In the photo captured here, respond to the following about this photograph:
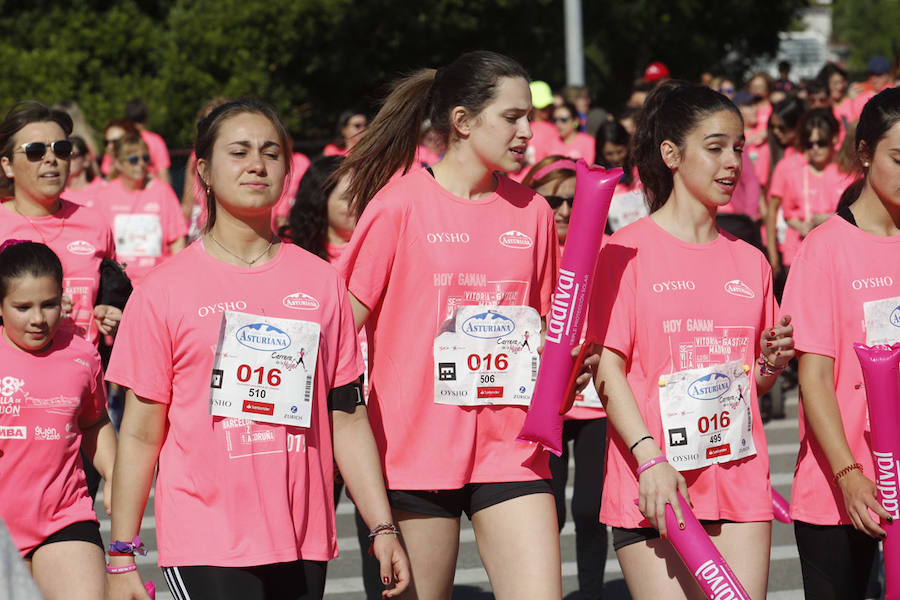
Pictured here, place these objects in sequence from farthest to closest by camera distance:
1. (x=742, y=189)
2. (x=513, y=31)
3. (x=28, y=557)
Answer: (x=513, y=31)
(x=742, y=189)
(x=28, y=557)

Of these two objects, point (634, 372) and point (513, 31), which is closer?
point (634, 372)

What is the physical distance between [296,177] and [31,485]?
8.00 m

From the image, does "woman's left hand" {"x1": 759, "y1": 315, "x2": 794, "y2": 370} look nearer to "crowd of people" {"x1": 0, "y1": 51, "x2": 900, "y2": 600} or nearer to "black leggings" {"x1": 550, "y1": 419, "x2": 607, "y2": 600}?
"crowd of people" {"x1": 0, "y1": 51, "x2": 900, "y2": 600}

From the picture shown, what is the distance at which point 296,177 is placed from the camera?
1258cm

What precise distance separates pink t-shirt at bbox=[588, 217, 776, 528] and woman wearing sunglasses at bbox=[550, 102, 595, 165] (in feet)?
27.3

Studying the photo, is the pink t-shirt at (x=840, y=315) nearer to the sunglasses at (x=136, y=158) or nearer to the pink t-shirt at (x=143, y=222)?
the pink t-shirt at (x=143, y=222)

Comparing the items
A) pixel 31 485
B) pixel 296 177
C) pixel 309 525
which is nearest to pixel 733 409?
pixel 309 525

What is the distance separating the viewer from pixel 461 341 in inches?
178

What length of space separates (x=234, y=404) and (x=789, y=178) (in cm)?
789

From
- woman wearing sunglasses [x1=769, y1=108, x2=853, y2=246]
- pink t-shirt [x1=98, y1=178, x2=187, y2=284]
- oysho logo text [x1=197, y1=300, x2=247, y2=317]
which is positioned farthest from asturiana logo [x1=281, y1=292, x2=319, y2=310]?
woman wearing sunglasses [x1=769, y1=108, x2=853, y2=246]

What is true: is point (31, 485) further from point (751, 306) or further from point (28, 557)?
point (751, 306)

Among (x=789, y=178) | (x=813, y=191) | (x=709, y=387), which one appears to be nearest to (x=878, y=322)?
(x=709, y=387)

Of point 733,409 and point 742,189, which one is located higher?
point 742,189

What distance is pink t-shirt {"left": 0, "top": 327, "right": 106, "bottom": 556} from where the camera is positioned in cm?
473
